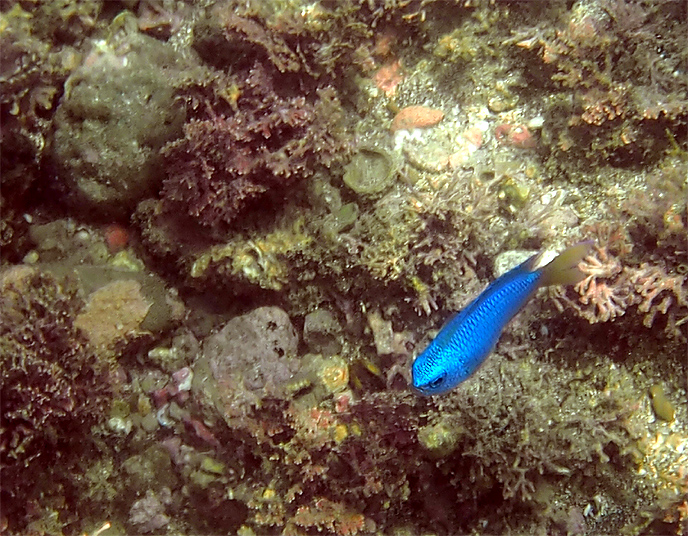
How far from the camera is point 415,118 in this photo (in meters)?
4.14

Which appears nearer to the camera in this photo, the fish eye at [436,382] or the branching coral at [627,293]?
the fish eye at [436,382]

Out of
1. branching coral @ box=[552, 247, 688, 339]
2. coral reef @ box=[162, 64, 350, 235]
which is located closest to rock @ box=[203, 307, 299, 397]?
coral reef @ box=[162, 64, 350, 235]

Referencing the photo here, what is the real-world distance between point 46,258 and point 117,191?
884mm

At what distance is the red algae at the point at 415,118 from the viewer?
4141 millimetres

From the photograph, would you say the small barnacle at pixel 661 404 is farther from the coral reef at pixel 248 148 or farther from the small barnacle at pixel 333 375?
the coral reef at pixel 248 148

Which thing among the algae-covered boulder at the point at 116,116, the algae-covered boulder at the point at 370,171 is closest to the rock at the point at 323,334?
the algae-covered boulder at the point at 370,171

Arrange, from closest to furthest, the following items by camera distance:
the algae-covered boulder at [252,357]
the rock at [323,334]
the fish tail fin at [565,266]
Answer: the fish tail fin at [565,266] → the algae-covered boulder at [252,357] → the rock at [323,334]

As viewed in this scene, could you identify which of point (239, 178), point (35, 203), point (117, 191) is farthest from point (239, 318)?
point (35, 203)

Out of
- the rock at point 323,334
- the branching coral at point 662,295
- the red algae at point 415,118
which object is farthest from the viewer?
the red algae at point 415,118

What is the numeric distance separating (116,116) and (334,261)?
2060 millimetres

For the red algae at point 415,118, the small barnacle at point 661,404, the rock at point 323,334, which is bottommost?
the small barnacle at point 661,404

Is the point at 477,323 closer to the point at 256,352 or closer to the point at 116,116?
the point at 256,352

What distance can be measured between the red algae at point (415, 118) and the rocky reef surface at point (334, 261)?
15mm

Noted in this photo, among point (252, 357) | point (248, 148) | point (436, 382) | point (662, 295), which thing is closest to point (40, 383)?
point (252, 357)
